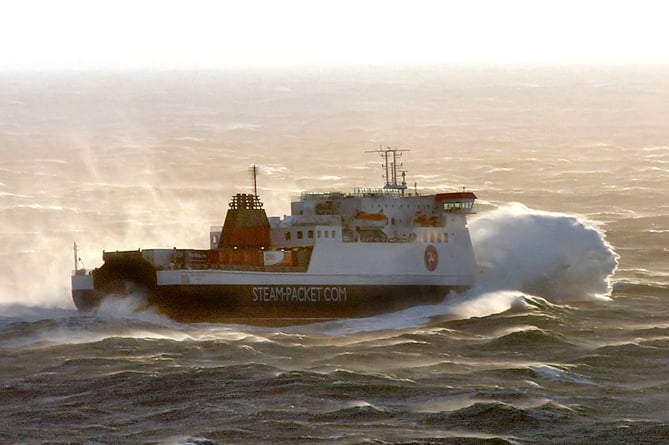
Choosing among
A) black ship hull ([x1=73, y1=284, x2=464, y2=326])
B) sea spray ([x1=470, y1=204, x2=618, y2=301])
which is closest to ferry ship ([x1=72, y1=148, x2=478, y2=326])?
black ship hull ([x1=73, y1=284, x2=464, y2=326])

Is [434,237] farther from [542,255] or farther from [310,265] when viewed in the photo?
[310,265]

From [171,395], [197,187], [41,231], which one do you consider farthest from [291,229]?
[197,187]

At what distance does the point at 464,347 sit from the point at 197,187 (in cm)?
6398

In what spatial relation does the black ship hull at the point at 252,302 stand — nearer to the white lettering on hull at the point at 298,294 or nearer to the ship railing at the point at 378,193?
the white lettering on hull at the point at 298,294

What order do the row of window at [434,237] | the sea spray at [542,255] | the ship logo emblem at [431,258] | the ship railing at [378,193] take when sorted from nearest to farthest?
the ship logo emblem at [431,258] < the row of window at [434,237] < the ship railing at [378,193] < the sea spray at [542,255]

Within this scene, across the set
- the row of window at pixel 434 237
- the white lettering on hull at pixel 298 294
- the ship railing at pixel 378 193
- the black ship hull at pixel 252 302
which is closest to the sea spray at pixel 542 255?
the row of window at pixel 434 237

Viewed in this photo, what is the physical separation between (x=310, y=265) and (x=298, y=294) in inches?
64.1

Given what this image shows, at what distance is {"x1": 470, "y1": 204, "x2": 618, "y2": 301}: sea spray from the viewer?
79.2 meters

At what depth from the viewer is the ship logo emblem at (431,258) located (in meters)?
75.5

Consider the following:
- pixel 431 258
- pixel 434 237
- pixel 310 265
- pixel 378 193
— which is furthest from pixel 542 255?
pixel 310 265

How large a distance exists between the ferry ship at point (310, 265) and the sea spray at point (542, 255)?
2.78m

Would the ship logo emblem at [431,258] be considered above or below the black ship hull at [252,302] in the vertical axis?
above

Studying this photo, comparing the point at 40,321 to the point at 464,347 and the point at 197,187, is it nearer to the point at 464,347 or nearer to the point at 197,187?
the point at 464,347

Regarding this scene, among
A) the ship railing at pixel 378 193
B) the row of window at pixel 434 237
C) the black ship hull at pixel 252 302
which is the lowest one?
the black ship hull at pixel 252 302
